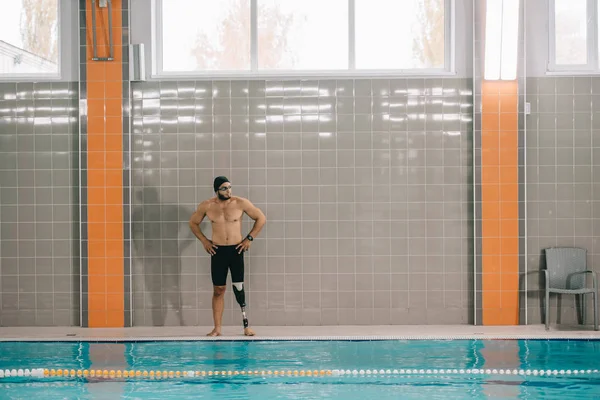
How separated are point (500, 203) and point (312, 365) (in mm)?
2969

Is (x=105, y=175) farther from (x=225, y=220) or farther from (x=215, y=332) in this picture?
(x=215, y=332)

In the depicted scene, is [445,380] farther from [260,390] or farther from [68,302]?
[68,302]

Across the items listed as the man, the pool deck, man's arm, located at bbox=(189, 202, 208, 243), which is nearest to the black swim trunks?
the man

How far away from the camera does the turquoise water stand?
5.41m

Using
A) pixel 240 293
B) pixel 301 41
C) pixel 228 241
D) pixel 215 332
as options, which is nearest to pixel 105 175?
pixel 228 241

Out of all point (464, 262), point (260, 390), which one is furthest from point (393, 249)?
point (260, 390)

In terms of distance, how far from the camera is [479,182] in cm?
814

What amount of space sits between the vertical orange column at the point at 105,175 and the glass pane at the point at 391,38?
8.12 ft

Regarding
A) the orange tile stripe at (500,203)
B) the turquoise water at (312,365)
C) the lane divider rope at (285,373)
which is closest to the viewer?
the turquoise water at (312,365)

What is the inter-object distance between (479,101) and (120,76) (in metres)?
3.63

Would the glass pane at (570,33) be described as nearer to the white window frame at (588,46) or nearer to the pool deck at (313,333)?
the white window frame at (588,46)

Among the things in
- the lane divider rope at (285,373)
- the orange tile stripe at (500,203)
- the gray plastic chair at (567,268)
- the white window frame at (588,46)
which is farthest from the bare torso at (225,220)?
the white window frame at (588,46)

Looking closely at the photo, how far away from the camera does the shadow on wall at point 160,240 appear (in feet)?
27.0

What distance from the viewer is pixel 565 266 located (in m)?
8.09
